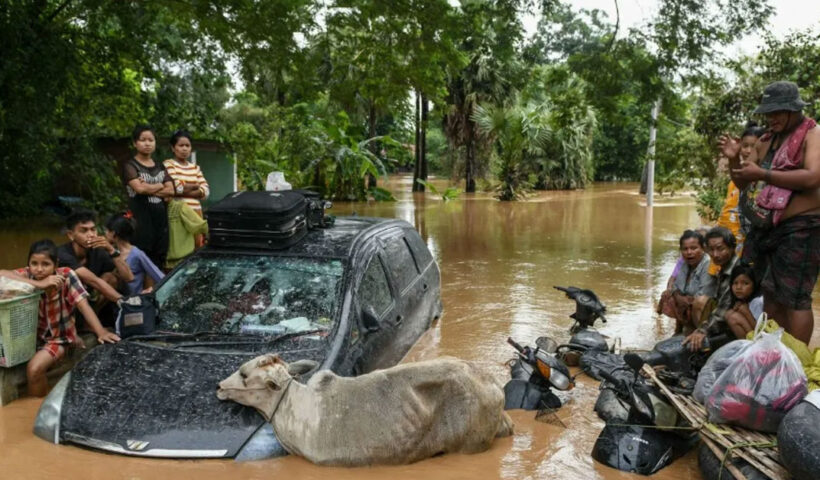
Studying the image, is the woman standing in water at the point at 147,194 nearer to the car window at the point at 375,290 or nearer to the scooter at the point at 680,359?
the car window at the point at 375,290

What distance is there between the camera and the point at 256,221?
5.34 meters

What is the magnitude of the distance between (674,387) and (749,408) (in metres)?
1.24

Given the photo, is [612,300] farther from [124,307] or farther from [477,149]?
[477,149]

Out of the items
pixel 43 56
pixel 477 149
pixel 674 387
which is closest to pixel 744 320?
pixel 674 387

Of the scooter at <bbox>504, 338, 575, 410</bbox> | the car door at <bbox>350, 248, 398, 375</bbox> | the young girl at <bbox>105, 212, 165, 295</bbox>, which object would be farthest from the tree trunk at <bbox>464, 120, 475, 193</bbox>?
the scooter at <bbox>504, 338, 575, 410</bbox>

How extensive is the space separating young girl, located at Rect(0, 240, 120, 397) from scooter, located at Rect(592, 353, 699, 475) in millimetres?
3443

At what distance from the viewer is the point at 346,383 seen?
4234 millimetres

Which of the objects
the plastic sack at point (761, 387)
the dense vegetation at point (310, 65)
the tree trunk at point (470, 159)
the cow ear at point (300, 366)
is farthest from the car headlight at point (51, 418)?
the tree trunk at point (470, 159)

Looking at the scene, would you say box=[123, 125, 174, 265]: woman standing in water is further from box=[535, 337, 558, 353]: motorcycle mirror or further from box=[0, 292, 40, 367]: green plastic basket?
box=[535, 337, 558, 353]: motorcycle mirror

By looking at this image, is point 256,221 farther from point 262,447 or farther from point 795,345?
point 795,345

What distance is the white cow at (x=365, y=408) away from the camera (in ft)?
13.4

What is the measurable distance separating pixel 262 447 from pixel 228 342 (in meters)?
0.90

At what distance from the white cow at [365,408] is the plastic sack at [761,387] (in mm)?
1408

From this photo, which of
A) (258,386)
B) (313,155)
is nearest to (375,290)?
(258,386)
